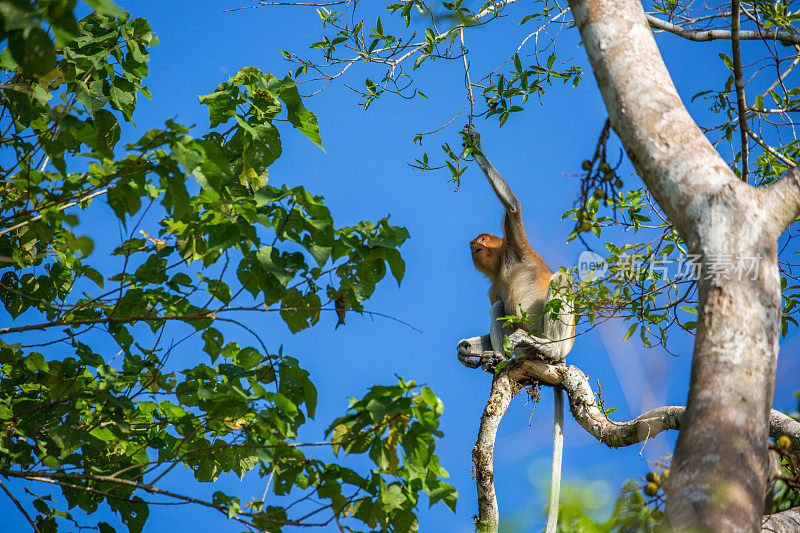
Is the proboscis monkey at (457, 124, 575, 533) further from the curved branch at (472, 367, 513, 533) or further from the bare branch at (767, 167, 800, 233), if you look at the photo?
the bare branch at (767, 167, 800, 233)

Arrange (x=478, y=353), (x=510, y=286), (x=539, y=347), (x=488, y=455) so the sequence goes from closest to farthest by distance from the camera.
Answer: (x=488, y=455) → (x=539, y=347) → (x=478, y=353) → (x=510, y=286)

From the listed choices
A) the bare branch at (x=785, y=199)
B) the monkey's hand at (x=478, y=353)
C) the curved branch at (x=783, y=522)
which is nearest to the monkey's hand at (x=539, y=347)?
the monkey's hand at (x=478, y=353)

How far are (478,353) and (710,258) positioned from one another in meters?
4.40

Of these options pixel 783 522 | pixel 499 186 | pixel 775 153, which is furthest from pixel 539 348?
pixel 775 153

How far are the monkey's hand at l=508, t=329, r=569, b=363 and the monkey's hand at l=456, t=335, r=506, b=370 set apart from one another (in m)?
0.23

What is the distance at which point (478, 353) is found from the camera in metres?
6.41

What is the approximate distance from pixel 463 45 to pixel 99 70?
207cm

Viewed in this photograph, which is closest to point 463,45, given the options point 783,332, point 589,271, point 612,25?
point 589,271

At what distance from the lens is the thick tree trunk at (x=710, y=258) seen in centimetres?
183

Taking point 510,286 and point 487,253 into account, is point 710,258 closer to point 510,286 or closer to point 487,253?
point 510,286

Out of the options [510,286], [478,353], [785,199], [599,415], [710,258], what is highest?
[510,286]

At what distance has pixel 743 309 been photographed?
204cm

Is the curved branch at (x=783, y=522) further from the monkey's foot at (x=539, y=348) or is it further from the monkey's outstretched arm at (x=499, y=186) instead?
the monkey's outstretched arm at (x=499, y=186)

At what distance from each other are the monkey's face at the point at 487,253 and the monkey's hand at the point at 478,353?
26.2 inches
